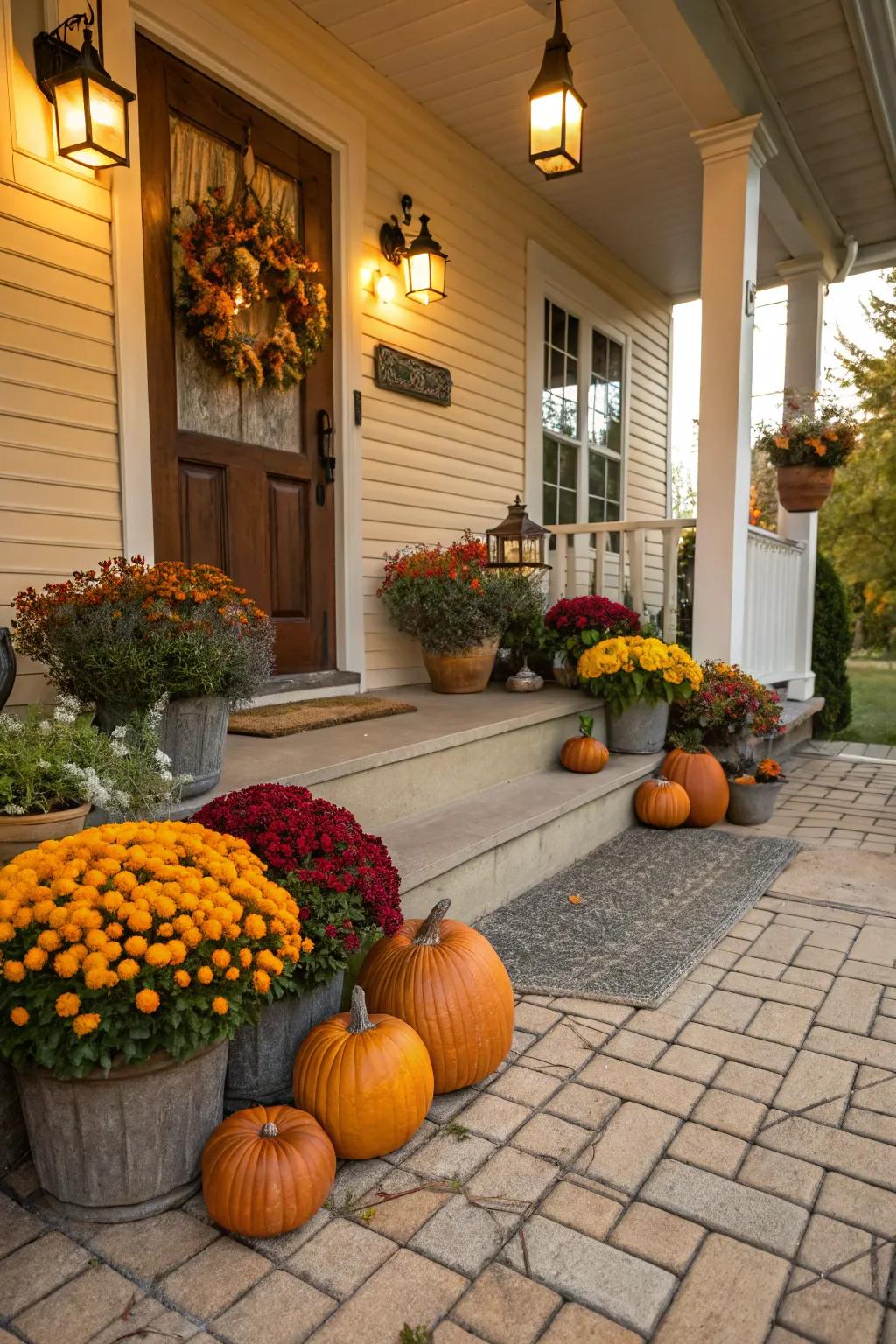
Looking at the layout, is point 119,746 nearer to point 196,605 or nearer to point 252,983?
point 196,605

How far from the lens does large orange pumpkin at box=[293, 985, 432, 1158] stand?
1.52 meters

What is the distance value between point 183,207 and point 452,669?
90.3 inches

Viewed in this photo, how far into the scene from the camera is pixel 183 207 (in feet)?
10.7

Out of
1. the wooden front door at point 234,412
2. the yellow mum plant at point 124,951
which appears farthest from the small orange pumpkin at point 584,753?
the yellow mum plant at point 124,951

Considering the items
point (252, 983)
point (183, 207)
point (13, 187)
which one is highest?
point (183, 207)

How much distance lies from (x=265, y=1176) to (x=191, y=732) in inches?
44.8

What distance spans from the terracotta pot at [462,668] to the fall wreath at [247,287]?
1.48 m

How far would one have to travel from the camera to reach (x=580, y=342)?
6.28 m

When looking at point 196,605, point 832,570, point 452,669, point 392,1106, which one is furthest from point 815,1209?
point 832,570

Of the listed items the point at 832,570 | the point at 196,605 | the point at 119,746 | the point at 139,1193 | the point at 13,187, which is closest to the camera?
the point at 139,1193

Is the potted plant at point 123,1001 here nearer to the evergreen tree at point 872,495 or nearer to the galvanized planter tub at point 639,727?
the galvanized planter tub at point 639,727

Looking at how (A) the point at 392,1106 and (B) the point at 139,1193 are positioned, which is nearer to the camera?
(B) the point at 139,1193

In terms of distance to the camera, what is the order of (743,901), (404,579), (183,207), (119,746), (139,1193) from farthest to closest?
(404,579), (183,207), (743,901), (119,746), (139,1193)

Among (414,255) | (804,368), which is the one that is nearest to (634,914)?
(414,255)
